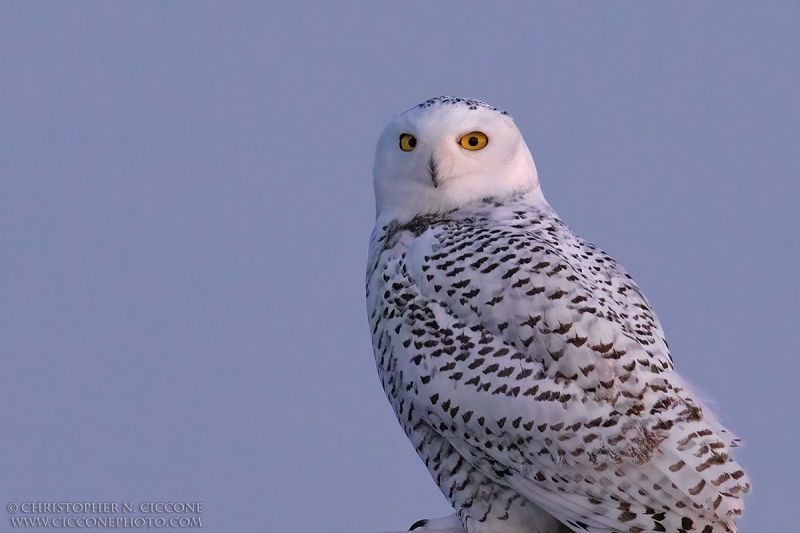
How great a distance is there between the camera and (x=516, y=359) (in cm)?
289

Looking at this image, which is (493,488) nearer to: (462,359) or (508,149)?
(462,359)

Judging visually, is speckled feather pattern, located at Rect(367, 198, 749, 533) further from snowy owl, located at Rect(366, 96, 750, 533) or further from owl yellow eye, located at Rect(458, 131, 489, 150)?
owl yellow eye, located at Rect(458, 131, 489, 150)

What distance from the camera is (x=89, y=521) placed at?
3.51 m

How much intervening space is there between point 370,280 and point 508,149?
56 centimetres

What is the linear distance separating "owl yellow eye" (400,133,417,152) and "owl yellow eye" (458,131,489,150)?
0.14 m

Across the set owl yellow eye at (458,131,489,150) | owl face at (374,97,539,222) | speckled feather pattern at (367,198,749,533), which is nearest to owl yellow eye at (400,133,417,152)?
owl face at (374,97,539,222)

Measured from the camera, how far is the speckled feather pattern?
2727 millimetres

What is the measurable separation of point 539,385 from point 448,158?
74cm

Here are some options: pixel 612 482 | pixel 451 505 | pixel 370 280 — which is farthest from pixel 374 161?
pixel 612 482

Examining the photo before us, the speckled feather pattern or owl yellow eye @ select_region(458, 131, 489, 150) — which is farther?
owl yellow eye @ select_region(458, 131, 489, 150)

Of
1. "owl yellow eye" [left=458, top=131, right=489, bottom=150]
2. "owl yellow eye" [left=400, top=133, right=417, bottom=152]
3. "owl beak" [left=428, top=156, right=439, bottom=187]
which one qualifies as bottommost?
"owl beak" [left=428, top=156, right=439, bottom=187]

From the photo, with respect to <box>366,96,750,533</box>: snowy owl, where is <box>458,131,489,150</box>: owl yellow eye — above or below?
above

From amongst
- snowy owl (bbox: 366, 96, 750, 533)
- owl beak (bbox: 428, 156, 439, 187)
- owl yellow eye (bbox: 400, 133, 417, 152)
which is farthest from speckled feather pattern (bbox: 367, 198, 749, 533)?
owl yellow eye (bbox: 400, 133, 417, 152)

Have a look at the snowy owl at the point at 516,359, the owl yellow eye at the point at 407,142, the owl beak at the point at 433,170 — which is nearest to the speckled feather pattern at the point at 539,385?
the snowy owl at the point at 516,359
